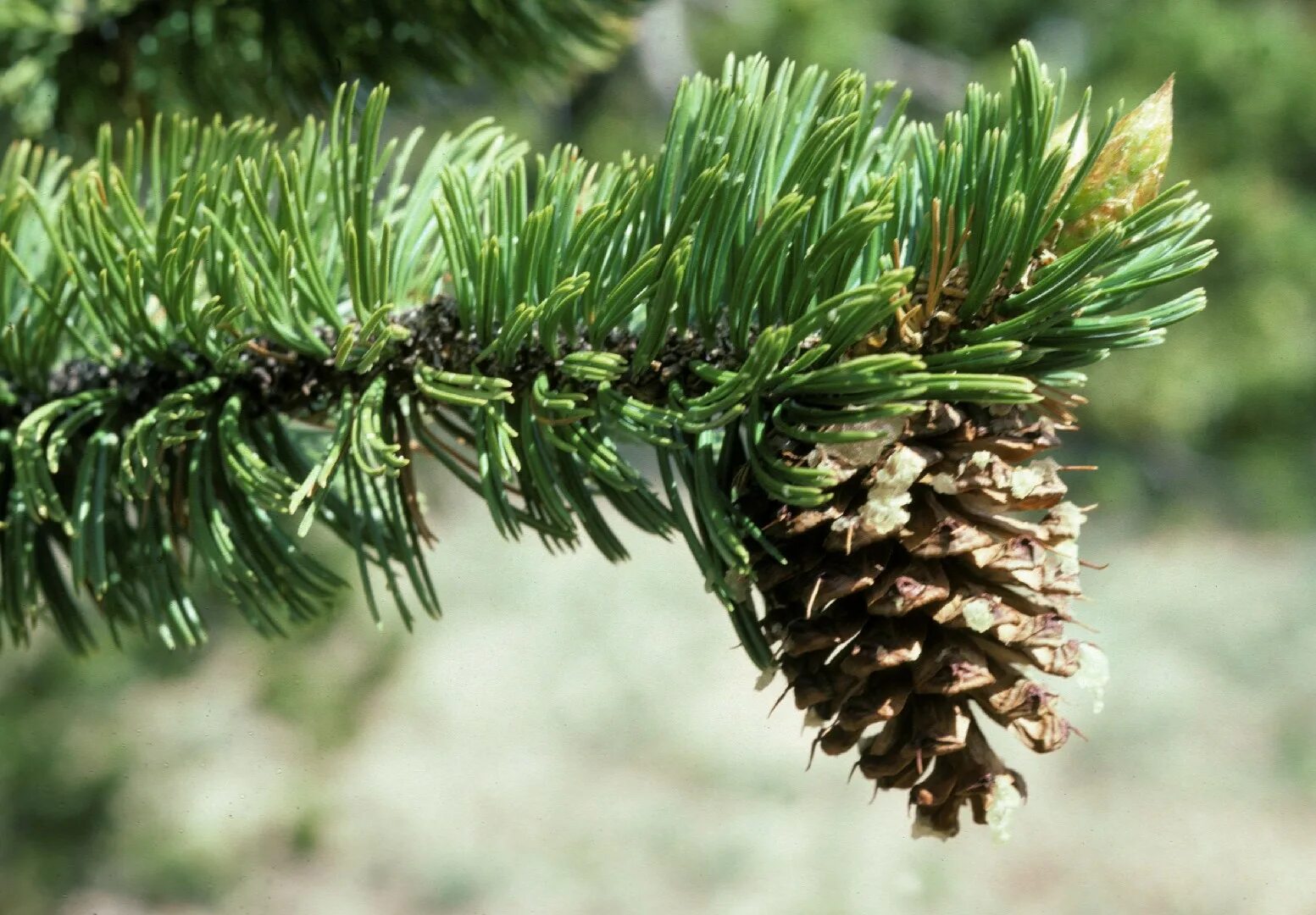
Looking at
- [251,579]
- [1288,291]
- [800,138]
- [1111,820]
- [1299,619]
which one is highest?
[1288,291]

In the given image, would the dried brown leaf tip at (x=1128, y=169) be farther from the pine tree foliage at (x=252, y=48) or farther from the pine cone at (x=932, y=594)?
the pine tree foliage at (x=252, y=48)

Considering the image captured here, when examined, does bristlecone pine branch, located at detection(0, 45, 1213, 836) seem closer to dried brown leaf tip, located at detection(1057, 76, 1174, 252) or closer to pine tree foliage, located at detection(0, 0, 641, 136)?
dried brown leaf tip, located at detection(1057, 76, 1174, 252)

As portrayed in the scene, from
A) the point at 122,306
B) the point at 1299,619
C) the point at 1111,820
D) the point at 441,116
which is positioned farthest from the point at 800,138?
the point at 1299,619

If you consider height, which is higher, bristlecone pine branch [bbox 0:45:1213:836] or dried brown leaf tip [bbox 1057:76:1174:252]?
dried brown leaf tip [bbox 1057:76:1174:252]

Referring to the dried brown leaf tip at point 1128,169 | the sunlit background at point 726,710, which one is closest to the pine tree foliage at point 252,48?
the dried brown leaf tip at point 1128,169

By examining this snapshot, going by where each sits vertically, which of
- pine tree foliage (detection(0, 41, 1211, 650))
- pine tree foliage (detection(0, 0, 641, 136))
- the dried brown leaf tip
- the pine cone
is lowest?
the pine cone

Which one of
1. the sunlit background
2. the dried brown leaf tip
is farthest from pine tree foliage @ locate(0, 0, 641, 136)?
the sunlit background

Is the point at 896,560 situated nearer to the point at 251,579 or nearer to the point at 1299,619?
the point at 251,579

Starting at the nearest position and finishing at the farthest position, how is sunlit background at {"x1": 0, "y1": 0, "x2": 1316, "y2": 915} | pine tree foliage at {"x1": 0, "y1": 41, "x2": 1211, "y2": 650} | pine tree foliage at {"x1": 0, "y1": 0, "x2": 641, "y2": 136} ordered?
pine tree foliage at {"x1": 0, "y1": 41, "x2": 1211, "y2": 650} < pine tree foliage at {"x1": 0, "y1": 0, "x2": 641, "y2": 136} < sunlit background at {"x1": 0, "y1": 0, "x2": 1316, "y2": 915}
